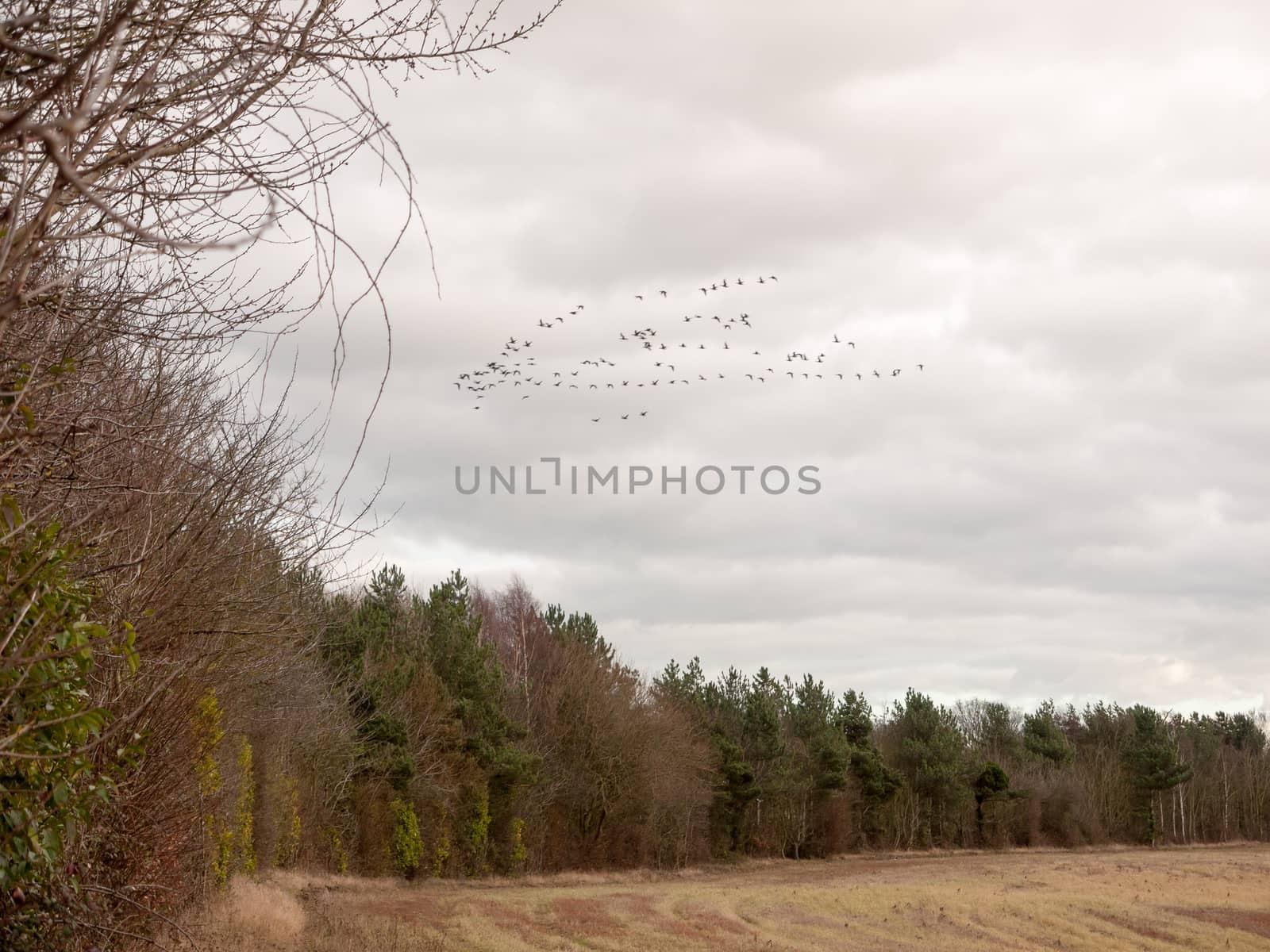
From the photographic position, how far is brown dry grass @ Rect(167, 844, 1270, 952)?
63.6 ft

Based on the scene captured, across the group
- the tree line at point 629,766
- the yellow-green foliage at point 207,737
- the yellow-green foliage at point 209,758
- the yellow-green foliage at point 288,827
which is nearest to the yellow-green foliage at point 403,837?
the tree line at point 629,766

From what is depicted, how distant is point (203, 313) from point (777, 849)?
2221 inches

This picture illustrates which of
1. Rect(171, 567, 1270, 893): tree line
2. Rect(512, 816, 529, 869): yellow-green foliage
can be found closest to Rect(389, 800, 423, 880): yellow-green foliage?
Rect(171, 567, 1270, 893): tree line

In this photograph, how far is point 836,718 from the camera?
6384cm

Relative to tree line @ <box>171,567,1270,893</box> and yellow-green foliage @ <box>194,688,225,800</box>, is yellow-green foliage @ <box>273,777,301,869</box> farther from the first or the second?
yellow-green foliage @ <box>194,688,225,800</box>

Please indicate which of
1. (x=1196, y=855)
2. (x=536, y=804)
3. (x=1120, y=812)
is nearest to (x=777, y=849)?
(x=536, y=804)

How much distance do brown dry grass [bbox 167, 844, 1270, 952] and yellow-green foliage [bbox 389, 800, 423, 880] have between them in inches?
35.5

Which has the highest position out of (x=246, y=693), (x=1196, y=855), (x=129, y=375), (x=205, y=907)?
(x=129, y=375)

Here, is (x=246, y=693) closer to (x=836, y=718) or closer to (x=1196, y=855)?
(x=836, y=718)

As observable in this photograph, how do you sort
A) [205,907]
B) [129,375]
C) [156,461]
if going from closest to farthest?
1. [156,461]
2. [129,375]
3. [205,907]

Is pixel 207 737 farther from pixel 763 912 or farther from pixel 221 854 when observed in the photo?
pixel 763 912

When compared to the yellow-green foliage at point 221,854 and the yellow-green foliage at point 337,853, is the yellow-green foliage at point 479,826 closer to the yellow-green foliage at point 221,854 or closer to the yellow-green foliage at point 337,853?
the yellow-green foliage at point 337,853

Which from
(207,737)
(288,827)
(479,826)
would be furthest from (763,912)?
(207,737)

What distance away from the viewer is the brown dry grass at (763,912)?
1938 cm
